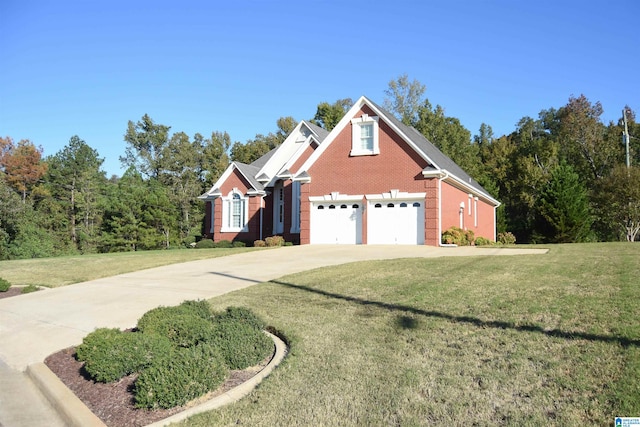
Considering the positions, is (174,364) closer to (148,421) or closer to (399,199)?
(148,421)

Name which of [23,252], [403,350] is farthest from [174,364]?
[23,252]

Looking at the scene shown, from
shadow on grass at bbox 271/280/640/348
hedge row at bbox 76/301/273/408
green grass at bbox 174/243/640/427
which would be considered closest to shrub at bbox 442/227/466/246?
green grass at bbox 174/243/640/427

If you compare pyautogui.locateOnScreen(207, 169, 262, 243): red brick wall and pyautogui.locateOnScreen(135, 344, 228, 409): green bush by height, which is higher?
pyautogui.locateOnScreen(207, 169, 262, 243): red brick wall

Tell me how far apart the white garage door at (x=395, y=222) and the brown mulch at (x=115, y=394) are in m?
16.8

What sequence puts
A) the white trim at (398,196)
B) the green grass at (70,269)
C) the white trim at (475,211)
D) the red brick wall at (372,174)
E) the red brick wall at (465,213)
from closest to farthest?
the green grass at (70,269), the red brick wall at (372,174), the white trim at (398,196), the red brick wall at (465,213), the white trim at (475,211)

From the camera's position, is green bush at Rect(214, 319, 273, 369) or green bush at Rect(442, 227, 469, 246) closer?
green bush at Rect(214, 319, 273, 369)

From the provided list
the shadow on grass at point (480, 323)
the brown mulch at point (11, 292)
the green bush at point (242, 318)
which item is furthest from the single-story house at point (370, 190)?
the green bush at point (242, 318)

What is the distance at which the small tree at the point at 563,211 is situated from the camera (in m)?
30.8

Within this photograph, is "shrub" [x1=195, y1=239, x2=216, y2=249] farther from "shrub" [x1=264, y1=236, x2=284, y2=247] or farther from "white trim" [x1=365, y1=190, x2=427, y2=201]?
"white trim" [x1=365, y1=190, x2=427, y2=201]

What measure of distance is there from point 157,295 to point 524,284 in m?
7.91

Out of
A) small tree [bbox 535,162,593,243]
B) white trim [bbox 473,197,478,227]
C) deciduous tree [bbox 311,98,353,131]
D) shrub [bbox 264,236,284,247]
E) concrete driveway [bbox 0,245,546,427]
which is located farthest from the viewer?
deciduous tree [bbox 311,98,353,131]

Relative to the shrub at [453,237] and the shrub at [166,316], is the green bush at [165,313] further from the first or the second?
the shrub at [453,237]

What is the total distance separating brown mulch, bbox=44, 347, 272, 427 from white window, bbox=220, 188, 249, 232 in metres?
23.4

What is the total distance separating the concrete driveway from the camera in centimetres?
607
